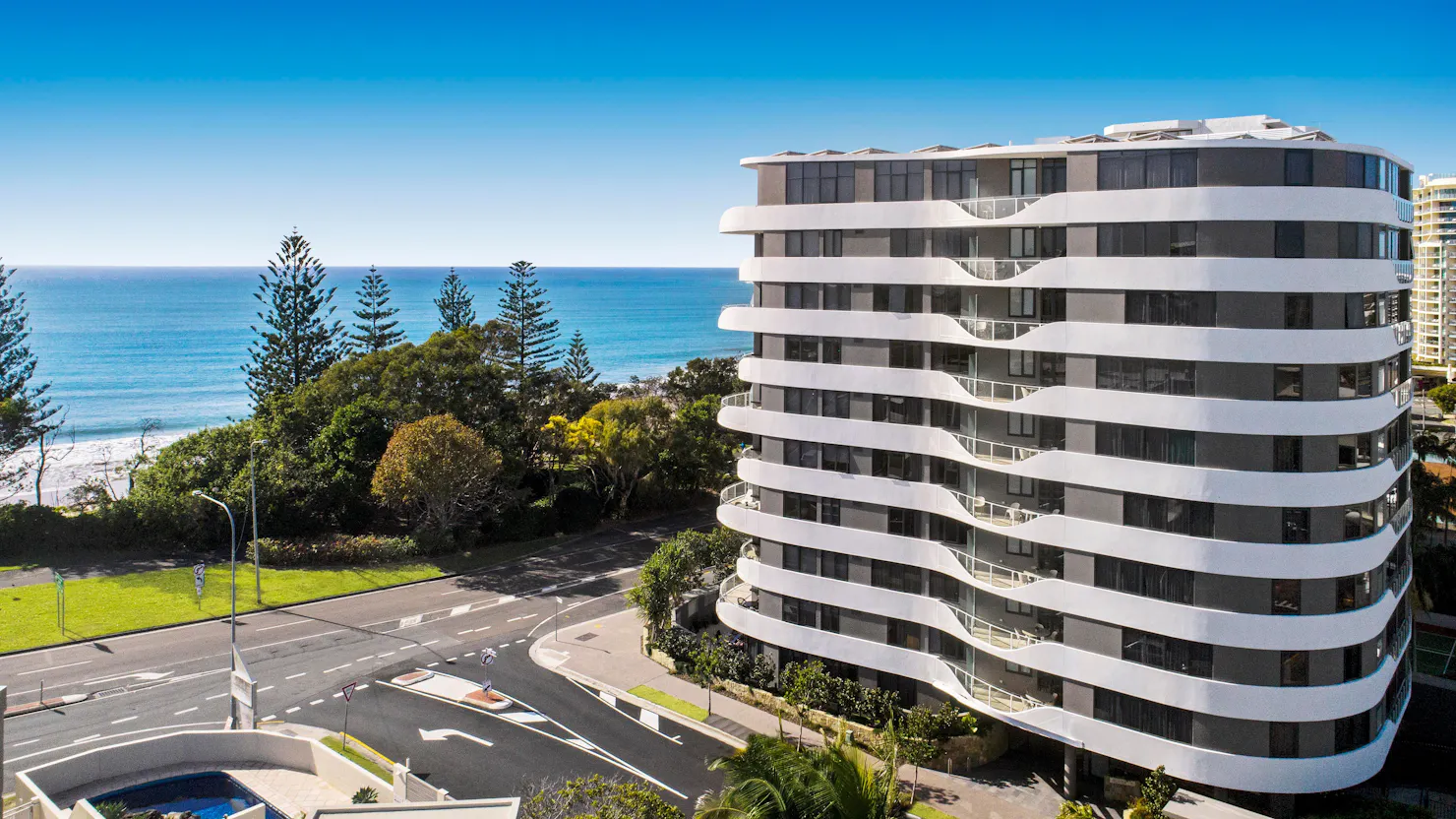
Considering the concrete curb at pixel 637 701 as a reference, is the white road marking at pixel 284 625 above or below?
above

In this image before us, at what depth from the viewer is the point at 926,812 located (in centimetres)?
2786

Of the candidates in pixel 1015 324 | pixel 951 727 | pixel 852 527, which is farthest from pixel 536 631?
pixel 1015 324

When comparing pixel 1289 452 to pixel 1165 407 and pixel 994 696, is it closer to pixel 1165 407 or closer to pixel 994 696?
pixel 1165 407

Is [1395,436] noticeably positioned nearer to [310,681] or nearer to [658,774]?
[658,774]

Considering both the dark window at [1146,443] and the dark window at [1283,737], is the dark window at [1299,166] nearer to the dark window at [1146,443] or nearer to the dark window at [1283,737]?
the dark window at [1146,443]

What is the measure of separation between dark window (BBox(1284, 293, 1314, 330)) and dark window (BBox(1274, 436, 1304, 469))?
274 centimetres

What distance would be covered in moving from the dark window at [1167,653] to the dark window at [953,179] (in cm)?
1325

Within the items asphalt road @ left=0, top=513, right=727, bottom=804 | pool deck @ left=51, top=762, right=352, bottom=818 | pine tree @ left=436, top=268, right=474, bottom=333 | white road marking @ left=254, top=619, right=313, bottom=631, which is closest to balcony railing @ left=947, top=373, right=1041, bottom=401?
asphalt road @ left=0, top=513, right=727, bottom=804

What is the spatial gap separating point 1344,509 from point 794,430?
15717 mm

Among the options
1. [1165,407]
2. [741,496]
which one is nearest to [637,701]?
[741,496]

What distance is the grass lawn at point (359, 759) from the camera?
97.8 feet

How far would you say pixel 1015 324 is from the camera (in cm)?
2858

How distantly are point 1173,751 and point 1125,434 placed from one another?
8.22 meters

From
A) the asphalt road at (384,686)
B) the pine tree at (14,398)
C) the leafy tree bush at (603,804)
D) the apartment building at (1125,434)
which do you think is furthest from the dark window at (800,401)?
the pine tree at (14,398)
